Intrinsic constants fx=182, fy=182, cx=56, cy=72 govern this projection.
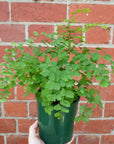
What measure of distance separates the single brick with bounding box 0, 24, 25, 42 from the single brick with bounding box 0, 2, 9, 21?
1.3 inches

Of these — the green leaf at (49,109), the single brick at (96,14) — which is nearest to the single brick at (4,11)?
the single brick at (96,14)

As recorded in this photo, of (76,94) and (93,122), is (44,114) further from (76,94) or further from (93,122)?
(93,122)

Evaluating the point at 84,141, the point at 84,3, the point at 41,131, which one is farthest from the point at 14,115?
the point at 84,3

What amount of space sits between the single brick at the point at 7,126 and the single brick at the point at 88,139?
1.30ft

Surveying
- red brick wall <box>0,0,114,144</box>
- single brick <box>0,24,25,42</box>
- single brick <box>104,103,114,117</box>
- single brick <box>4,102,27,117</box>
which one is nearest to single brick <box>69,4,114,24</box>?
red brick wall <box>0,0,114,144</box>

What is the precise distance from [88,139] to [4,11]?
0.86 meters

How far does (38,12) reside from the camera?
90 cm

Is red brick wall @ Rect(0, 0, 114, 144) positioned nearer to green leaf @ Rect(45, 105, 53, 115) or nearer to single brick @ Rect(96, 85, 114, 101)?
single brick @ Rect(96, 85, 114, 101)

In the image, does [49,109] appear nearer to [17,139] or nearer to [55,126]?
[55,126]

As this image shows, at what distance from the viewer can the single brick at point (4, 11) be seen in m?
0.89

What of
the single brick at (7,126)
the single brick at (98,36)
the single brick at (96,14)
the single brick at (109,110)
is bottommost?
the single brick at (7,126)

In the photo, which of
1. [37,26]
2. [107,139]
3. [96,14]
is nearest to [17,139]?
[107,139]

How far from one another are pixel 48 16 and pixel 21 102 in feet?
1.59

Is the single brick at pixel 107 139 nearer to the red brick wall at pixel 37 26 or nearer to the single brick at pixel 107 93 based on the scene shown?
the red brick wall at pixel 37 26
